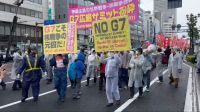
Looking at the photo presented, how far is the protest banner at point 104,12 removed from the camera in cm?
1927

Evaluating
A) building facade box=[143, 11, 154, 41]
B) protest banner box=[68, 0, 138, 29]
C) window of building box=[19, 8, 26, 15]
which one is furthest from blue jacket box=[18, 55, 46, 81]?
building facade box=[143, 11, 154, 41]

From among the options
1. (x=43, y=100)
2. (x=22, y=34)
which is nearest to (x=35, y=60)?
(x=43, y=100)

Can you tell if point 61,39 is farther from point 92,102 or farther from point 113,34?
point 92,102

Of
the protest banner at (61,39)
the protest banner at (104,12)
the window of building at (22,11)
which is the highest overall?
the window of building at (22,11)

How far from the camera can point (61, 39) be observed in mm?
11859

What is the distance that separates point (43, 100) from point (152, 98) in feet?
10.9

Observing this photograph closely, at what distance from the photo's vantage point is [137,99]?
1167cm

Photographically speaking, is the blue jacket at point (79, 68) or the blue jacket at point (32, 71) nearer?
the blue jacket at point (32, 71)

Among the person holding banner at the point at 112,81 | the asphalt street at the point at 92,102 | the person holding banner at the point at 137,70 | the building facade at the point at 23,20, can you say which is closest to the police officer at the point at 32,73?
the asphalt street at the point at 92,102

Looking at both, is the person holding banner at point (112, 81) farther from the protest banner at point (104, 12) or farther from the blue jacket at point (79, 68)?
the protest banner at point (104, 12)

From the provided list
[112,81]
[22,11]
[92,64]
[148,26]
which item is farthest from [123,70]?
[148,26]

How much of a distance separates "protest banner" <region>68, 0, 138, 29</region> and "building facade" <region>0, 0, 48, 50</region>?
36916mm

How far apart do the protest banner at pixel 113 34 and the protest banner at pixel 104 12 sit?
24.2ft

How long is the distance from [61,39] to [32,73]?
143 centimetres
